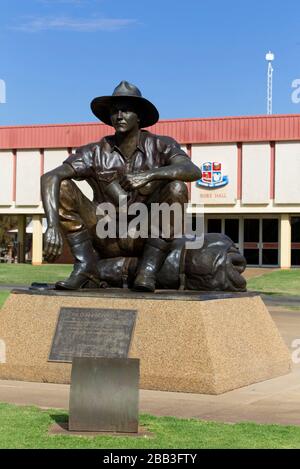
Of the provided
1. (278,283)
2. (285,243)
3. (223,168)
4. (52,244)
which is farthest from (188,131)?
(52,244)

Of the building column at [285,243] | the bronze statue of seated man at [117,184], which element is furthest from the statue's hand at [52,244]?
the building column at [285,243]

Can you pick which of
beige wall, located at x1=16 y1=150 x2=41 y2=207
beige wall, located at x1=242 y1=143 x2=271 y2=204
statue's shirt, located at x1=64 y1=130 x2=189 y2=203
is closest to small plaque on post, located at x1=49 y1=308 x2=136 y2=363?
statue's shirt, located at x1=64 y1=130 x2=189 y2=203

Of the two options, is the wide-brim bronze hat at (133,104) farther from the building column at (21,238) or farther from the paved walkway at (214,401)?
A: the building column at (21,238)

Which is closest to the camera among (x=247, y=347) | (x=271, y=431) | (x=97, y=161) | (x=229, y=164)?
(x=271, y=431)

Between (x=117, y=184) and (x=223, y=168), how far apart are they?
3103 centimetres

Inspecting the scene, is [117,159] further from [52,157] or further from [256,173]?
[52,157]

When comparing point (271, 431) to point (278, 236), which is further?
point (278, 236)

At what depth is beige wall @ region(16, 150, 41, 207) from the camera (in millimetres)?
42938

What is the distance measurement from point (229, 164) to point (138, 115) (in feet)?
102

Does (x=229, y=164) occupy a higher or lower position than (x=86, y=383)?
higher
